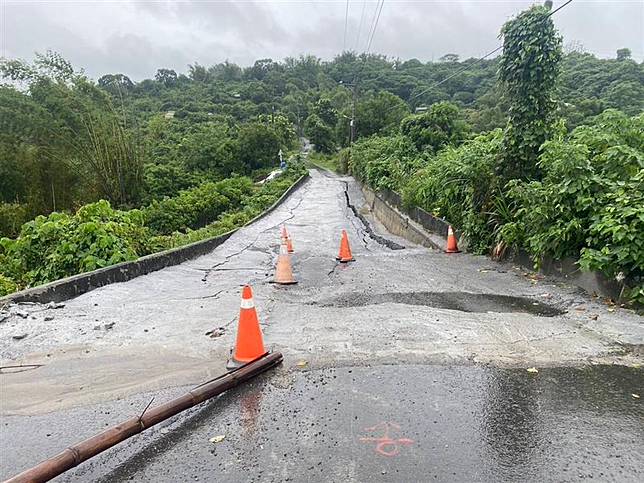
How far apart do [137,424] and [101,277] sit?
4728mm

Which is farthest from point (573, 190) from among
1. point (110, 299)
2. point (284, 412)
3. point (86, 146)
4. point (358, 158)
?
point (358, 158)

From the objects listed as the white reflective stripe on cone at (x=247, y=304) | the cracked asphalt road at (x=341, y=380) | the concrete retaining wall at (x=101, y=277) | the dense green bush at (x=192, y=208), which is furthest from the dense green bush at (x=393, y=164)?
the white reflective stripe on cone at (x=247, y=304)

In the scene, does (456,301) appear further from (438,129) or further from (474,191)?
(438,129)

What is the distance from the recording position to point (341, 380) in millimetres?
3648

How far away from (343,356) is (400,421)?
1.12 m

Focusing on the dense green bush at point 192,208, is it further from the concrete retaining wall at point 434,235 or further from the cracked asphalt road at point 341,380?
the cracked asphalt road at point 341,380

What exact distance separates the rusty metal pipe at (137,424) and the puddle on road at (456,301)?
2.17 metres

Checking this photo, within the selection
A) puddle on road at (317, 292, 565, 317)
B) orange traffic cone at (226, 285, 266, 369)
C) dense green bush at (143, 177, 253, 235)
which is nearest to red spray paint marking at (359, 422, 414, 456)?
orange traffic cone at (226, 285, 266, 369)

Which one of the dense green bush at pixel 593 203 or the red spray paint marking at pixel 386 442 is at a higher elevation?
the dense green bush at pixel 593 203

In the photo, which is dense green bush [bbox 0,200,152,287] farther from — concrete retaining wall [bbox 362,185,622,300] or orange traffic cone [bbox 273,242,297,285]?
concrete retaining wall [bbox 362,185,622,300]

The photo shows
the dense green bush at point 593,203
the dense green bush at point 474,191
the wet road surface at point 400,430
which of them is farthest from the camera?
the dense green bush at point 474,191

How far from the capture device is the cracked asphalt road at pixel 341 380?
8.73 feet

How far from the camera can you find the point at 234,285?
24.1 feet

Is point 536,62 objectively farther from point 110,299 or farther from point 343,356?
point 110,299
